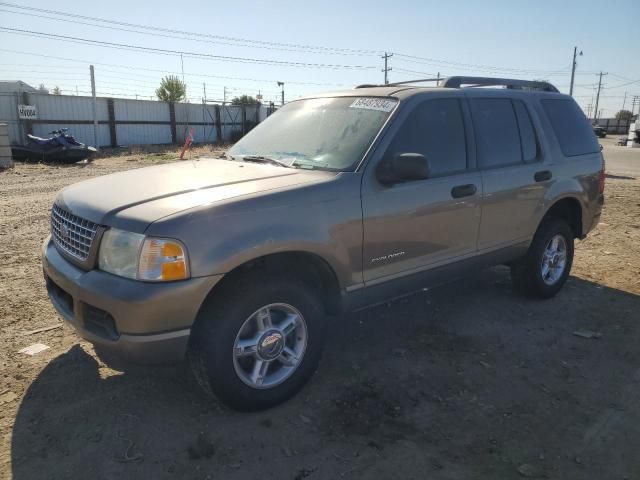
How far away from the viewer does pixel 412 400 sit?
3.29 metres

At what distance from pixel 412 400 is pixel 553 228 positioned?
260 cm

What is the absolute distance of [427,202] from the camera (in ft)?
12.0

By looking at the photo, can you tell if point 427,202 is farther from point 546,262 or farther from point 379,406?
point 546,262

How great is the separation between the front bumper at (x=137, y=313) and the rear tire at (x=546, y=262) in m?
3.34

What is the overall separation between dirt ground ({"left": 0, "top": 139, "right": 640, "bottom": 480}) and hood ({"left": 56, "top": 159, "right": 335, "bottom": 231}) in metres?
1.17

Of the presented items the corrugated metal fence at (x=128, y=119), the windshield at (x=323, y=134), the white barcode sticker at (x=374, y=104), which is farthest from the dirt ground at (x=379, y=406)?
the corrugated metal fence at (x=128, y=119)

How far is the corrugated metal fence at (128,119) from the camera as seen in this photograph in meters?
21.2

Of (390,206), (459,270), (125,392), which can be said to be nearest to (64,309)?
(125,392)

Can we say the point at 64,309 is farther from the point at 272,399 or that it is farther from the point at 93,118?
the point at 93,118

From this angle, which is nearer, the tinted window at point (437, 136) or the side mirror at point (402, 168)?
the side mirror at point (402, 168)

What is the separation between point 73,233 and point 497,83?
3.77 metres

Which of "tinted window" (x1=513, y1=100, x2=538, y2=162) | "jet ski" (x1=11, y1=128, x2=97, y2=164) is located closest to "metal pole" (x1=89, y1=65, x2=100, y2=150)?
"jet ski" (x1=11, y1=128, x2=97, y2=164)

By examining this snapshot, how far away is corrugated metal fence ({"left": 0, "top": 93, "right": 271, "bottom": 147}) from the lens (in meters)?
21.2

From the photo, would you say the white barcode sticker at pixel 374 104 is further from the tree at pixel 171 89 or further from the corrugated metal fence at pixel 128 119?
the tree at pixel 171 89
